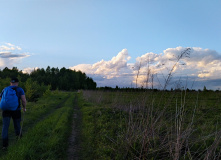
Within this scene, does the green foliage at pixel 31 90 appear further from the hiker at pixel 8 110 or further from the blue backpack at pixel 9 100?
the blue backpack at pixel 9 100

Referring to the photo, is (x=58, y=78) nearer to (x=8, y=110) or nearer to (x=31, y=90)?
(x=31, y=90)

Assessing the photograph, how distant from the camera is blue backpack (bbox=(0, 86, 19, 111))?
19.3ft

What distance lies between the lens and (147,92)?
423 centimetres

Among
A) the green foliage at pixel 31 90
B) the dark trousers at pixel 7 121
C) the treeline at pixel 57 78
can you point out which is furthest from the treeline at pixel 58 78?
the dark trousers at pixel 7 121

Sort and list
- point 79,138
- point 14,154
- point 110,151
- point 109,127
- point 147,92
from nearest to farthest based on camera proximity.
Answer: point 147,92
point 14,154
point 110,151
point 79,138
point 109,127

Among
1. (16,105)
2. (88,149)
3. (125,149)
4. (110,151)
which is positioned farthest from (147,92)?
(16,105)

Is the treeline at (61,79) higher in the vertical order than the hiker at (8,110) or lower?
higher

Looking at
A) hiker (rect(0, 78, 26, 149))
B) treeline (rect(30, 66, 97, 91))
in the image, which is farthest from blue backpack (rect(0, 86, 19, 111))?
treeline (rect(30, 66, 97, 91))

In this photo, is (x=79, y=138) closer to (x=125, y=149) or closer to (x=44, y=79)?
(x=125, y=149)

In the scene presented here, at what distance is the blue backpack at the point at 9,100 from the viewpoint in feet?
19.3

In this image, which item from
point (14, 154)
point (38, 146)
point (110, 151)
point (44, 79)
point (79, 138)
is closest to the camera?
point (14, 154)

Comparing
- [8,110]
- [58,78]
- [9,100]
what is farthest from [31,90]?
[58,78]

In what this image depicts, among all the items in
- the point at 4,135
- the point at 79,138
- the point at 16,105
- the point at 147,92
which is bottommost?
the point at 79,138

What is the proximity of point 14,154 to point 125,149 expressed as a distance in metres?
3.02
